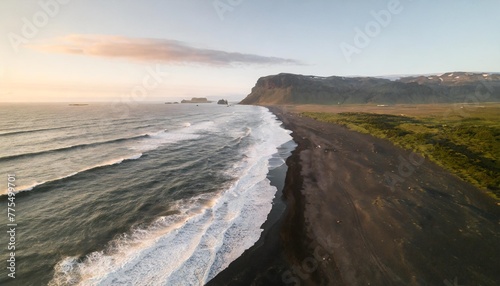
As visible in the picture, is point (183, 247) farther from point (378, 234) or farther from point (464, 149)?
point (464, 149)

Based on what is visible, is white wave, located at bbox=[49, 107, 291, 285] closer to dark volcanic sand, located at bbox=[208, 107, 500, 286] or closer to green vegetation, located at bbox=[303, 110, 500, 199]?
dark volcanic sand, located at bbox=[208, 107, 500, 286]

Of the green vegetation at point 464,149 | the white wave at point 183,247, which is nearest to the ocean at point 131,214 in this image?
the white wave at point 183,247

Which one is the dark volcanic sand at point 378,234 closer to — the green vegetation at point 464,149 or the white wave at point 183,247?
the white wave at point 183,247

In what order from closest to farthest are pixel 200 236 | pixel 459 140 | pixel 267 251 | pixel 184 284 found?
pixel 184 284 → pixel 267 251 → pixel 200 236 → pixel 459 140

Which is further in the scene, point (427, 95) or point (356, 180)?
point (427, 95)

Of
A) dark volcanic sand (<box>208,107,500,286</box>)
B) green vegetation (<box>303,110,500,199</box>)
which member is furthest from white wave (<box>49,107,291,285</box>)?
green vegetation (<box>303,110,500,199</box>)

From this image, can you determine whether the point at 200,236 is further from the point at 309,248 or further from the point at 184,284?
the point at 309,248

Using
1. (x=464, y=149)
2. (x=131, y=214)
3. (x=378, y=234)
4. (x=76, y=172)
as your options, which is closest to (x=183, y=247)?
(x=131, y=214)

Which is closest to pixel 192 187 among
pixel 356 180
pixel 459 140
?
pixel 356 180
